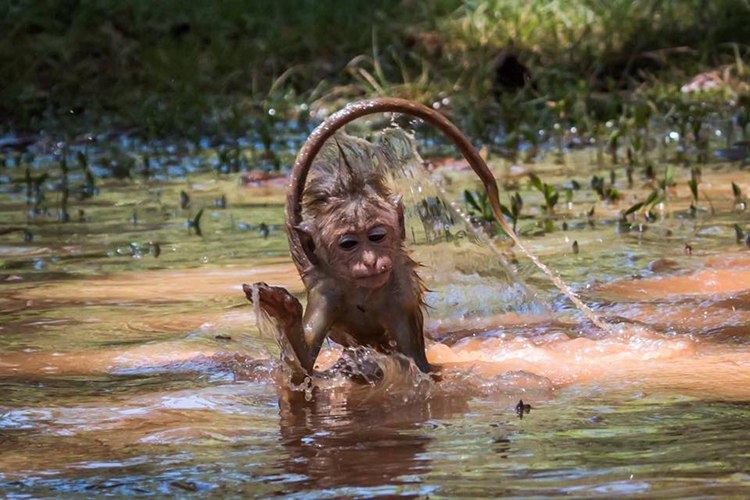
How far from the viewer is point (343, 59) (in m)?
14.2

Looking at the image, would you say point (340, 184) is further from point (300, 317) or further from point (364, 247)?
point (300, 317)

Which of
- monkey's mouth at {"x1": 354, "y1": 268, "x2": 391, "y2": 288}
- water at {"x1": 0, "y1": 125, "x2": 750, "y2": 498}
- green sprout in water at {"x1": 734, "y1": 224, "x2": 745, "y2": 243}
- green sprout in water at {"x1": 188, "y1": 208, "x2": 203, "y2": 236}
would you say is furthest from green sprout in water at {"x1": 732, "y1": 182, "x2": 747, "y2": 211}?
monkey's mouth at {"x1": 354, "y1": 268, "x2": 391, "y2": 288}

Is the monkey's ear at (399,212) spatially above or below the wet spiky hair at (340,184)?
below

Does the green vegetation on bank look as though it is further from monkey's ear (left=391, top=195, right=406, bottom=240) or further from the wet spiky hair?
monkey's ear (left=391, top=195, right=406, bottom=240)

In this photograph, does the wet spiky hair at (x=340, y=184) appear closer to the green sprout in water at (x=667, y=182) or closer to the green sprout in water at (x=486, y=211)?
the green sprout in water at (x=486, y=211)

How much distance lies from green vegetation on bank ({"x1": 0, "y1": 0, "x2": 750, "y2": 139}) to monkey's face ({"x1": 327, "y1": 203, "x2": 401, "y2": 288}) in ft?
22.5

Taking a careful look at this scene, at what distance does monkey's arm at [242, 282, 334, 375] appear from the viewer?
4.45m

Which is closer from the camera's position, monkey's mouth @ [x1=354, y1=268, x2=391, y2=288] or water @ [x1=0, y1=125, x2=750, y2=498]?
water @ [x1=0, y1=125, x2=750, y2=498]

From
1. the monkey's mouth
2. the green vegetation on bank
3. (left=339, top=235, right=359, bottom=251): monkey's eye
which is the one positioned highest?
the green vegetation on bank

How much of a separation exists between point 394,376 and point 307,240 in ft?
1.90

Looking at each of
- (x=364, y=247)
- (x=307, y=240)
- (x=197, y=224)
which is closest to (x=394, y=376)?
Answer: (x=364, y=247)

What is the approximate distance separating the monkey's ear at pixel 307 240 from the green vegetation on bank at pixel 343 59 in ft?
22.2

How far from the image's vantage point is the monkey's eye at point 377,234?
15.8 feet

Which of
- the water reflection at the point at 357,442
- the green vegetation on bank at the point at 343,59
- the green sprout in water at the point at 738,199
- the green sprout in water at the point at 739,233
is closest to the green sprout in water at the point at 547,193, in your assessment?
the green sprout in water at the point at 738,199
